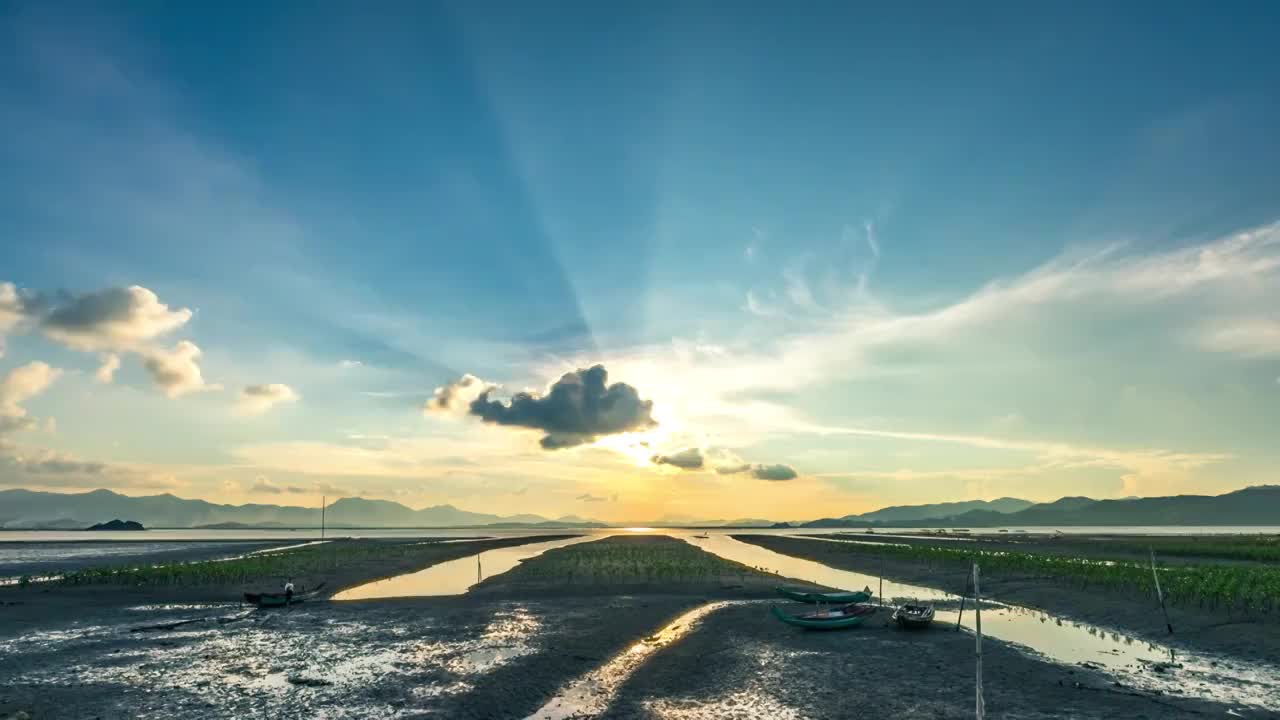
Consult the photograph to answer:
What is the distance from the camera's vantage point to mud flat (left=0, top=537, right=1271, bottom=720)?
19.9 m

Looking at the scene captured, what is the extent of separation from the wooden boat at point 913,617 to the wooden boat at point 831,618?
1.72m

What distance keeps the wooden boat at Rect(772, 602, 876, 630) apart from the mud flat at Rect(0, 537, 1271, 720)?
1.85 ft

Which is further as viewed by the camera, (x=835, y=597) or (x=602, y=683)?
(x=835, y=597)

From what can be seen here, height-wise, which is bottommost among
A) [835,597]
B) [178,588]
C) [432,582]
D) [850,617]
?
[432,582]

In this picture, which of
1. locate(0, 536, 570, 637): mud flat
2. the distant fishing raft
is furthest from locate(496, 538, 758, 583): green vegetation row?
the distant fishing raft

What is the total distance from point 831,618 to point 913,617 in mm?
3532

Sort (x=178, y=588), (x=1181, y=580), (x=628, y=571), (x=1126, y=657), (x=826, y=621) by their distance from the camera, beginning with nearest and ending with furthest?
(x=1126, y=657) → (x=826, y=621) → (x=1181, y=580) → (x=178, y=588) → (x=628, y=571)

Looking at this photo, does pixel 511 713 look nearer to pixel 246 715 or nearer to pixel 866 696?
pixel 246 715

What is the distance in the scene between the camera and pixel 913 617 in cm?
3059

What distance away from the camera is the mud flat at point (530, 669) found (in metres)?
19.9

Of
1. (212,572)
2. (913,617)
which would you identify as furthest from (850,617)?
(212,572)

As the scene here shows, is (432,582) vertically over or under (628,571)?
over

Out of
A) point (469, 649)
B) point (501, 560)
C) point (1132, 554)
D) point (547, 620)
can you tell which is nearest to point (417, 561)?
point (501, 560)

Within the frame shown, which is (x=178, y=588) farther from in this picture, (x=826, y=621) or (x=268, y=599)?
(x=826, y=621)
